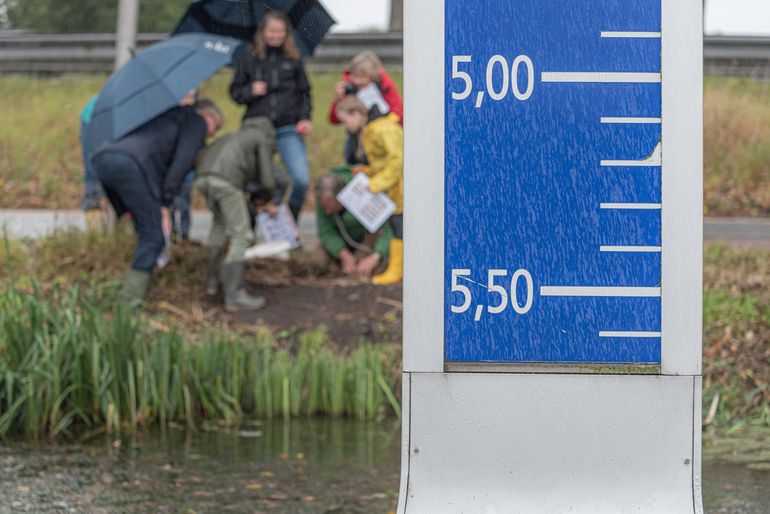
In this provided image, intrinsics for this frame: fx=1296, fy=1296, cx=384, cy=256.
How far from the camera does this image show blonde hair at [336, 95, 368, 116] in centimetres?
929

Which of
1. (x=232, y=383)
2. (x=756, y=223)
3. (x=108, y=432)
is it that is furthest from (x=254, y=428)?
(x=756, y=223)

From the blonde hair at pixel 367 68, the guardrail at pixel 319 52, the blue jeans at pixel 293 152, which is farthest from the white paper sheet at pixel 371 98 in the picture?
the guardrail at pixel 319 52

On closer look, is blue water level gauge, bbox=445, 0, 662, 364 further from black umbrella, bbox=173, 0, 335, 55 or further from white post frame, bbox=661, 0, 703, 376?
black umbrella, bbox=173, 0, 335, 55

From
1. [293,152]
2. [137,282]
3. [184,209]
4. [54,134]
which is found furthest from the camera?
[54,134]

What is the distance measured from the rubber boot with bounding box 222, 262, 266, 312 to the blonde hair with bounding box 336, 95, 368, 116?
5.55 feet

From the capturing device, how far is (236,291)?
8.19 meters

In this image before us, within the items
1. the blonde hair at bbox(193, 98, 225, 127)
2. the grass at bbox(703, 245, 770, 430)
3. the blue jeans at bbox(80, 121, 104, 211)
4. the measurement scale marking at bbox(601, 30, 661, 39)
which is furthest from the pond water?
the blue jeans at bbox(80, 121, 104, 211)

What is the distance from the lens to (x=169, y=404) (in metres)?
6.36

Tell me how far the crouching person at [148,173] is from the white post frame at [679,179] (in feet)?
16.8

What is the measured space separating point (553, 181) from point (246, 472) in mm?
2772

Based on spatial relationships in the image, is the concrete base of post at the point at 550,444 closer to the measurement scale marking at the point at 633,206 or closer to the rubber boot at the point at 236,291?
the measurement scale marking at the point at 633,206

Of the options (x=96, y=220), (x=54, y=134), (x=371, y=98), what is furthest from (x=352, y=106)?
(x=54, y=134)

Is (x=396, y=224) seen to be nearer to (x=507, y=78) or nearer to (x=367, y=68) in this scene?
(x=367, y=68)

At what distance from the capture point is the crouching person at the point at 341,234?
9.37 m
